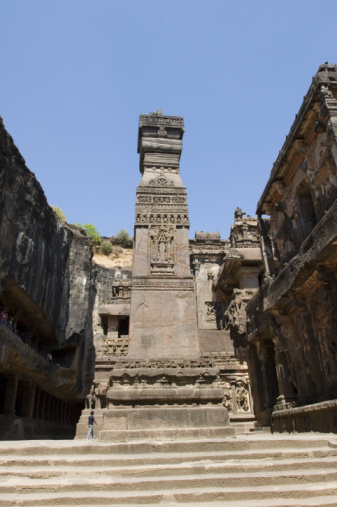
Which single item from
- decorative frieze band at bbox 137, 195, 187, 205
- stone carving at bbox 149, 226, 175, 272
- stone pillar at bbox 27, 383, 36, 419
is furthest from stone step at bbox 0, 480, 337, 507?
stone pillar at bbox 27, 383, 36, 419

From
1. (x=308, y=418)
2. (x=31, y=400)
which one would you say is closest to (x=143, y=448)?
(x=308, y=418)

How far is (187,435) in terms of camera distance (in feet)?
19.2

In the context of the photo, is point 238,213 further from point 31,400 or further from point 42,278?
point 31,400

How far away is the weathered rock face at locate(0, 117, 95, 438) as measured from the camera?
17.8 m

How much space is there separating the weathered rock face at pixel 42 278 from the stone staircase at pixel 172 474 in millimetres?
13199

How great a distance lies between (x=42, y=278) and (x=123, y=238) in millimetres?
35535

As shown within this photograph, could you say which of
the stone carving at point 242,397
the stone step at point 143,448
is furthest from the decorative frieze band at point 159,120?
the stone carving at point 242,397

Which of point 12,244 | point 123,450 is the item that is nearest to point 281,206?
point 123,450

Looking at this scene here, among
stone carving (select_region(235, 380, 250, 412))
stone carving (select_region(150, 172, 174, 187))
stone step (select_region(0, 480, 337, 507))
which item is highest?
stone carving (select_region(150, 172, 174, 187))

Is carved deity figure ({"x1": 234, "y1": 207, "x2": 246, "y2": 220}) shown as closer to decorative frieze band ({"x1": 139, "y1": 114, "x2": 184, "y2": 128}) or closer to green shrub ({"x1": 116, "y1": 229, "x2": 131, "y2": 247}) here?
decorative frieze band ({"x1": 139, "y1": 114, "x2": 184, "y2": 128})

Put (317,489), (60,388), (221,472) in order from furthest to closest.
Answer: (60,388) → (221,472) → (317,489)

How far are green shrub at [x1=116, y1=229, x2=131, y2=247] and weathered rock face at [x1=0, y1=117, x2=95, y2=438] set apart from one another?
2690 centimetres

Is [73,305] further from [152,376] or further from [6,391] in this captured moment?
[152,376]

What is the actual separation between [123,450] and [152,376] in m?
1.50
